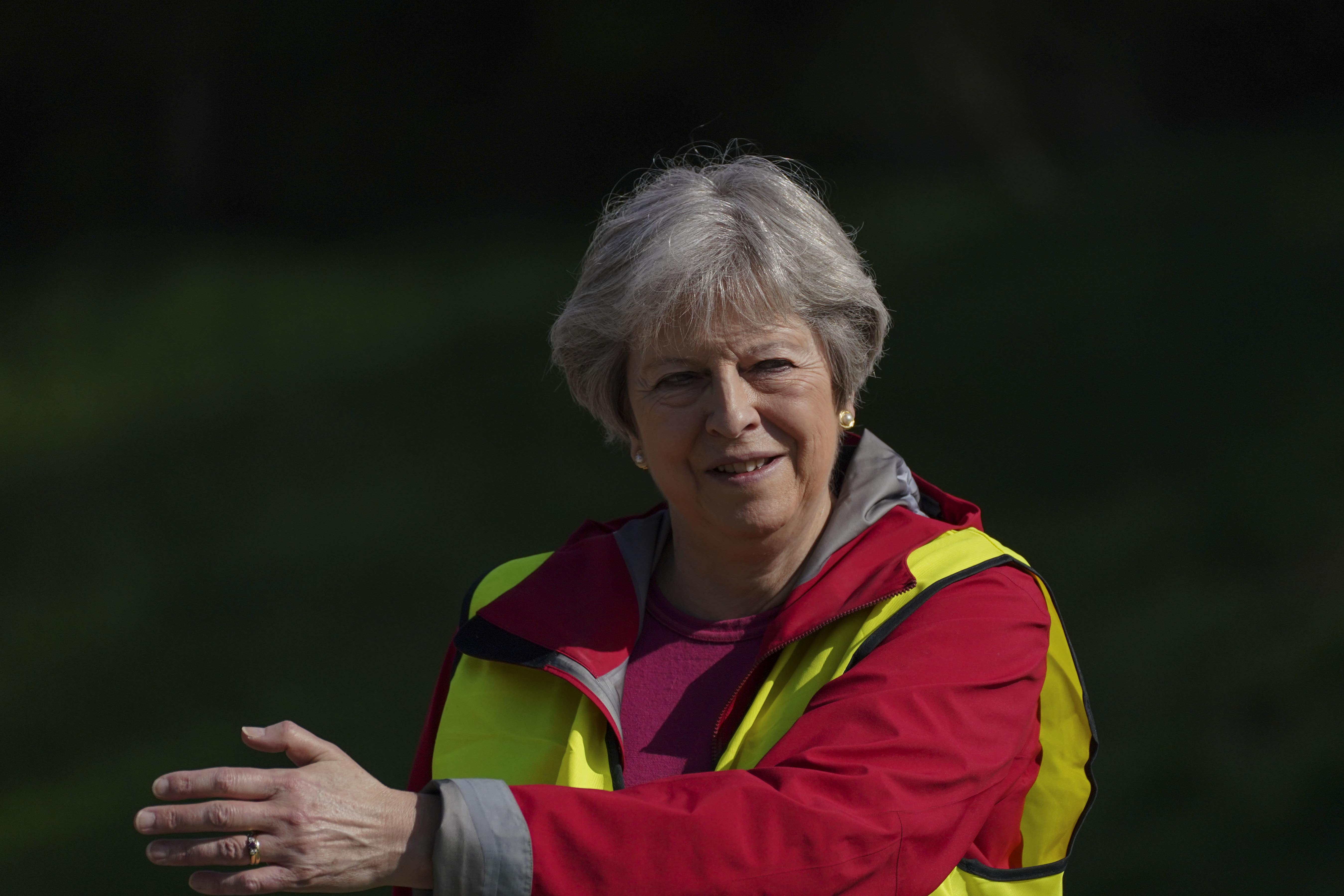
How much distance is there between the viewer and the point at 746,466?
185 centimetres

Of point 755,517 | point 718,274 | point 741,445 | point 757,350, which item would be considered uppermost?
point 718,274

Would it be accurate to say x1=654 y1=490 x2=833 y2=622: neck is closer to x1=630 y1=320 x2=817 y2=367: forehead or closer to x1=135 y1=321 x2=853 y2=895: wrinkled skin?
x1=135 y1=321 x2=853 y2=895: wrinkled skin

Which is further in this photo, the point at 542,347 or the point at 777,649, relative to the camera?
the point at 542,347

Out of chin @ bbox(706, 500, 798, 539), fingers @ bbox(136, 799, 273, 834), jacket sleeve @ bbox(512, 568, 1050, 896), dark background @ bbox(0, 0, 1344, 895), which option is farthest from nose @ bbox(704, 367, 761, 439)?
dark background @ bbox(0, 0, 1344, 895)

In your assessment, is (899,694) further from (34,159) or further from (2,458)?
(34,159)

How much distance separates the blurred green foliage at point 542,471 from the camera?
4664 mm

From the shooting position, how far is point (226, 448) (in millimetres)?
6109

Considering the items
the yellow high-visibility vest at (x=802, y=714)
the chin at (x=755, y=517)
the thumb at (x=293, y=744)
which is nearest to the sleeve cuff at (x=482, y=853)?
the thumb at (x=293, y=744)

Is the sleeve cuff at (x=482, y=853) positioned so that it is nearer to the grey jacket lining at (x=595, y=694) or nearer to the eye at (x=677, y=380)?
the grey jacket lining at (x=595, y=694)

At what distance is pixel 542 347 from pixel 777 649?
16.4ft

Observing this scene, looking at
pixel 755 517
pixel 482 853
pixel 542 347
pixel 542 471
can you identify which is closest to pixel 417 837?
pixel 482 853

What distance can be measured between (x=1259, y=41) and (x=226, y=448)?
5.40 meters

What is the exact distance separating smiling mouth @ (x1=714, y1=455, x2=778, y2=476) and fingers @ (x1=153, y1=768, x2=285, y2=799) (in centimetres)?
79

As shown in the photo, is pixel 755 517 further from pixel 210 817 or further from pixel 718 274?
pixel 210 817
